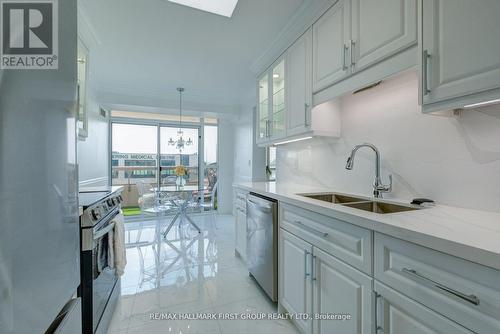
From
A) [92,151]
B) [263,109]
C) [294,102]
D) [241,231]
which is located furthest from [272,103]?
[92,151]

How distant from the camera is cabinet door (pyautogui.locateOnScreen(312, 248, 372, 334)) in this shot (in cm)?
100

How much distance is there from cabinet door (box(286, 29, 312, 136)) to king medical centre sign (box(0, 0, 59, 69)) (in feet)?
5.50

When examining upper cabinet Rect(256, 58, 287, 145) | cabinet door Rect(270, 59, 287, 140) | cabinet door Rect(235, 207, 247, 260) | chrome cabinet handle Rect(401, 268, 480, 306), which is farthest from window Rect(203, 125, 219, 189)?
chrome cabinet handle Rect(401, 268, 480, 306)

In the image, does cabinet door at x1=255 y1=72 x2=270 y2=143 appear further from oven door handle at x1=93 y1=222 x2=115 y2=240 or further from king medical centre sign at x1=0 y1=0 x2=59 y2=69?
king medical centre sign at x1=0 y1=0 x2=59 y2=69

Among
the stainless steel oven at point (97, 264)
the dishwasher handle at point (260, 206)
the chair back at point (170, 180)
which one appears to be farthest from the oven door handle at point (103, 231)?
the chair back at point (170, 180)

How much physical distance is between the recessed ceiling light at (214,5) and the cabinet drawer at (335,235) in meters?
1.66

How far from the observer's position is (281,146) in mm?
3004

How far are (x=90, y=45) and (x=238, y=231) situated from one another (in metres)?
2.57

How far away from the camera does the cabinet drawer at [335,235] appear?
100 cm

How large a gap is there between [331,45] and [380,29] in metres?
0.41

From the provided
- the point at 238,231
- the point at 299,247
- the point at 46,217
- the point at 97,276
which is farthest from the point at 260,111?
the point at 46,217

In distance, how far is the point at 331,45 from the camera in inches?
63.8

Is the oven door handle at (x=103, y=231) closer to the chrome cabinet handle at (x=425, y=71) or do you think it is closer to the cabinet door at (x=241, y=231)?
the cabinet door at (x=241, y=231)

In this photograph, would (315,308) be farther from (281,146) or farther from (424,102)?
(281,146)
